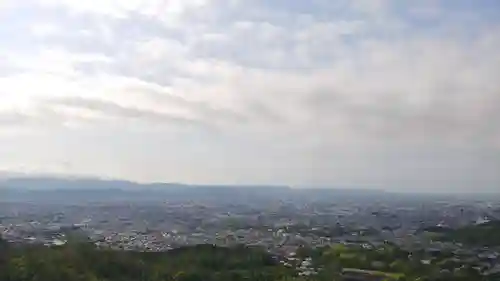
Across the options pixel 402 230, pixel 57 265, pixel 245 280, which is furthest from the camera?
pixel 402 230

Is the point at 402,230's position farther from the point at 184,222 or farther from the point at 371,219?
the point at 184,222

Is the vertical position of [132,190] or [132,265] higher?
[132,190]

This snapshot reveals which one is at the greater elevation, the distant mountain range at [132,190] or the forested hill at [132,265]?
the distant mountain range at [132,190]

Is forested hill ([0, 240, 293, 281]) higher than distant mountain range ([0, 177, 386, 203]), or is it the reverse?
distant mountain range ([0, 177, 386, 203])

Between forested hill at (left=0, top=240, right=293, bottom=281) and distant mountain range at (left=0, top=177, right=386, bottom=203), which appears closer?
forested hill at (left=0, top=240, right=293, bottom=281)

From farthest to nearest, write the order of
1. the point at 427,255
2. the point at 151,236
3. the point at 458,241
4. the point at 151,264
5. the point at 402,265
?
the point at 151,236 < the point at 458,241 < the point at 427,255 < the point at 402,265 < the point at 151,264

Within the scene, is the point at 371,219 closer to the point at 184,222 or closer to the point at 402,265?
the point at 184,222

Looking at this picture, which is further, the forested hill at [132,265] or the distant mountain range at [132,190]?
the distant mountain range at [132,190]

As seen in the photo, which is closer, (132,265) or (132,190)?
(132,265)

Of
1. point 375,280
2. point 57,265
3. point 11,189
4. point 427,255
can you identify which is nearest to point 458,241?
point 427,255

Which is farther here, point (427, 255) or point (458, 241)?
point (458, 241)
